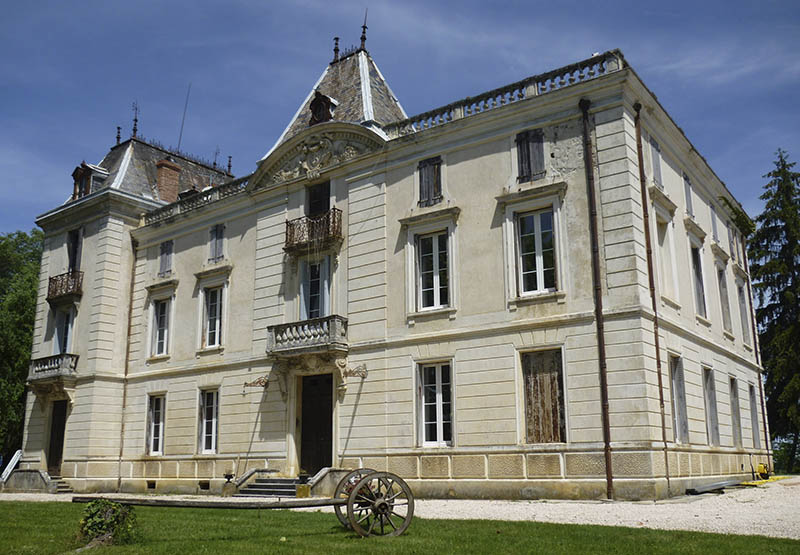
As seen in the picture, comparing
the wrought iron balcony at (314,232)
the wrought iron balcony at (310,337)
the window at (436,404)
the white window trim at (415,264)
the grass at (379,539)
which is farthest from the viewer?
the wrought iron balcony at (314,232)

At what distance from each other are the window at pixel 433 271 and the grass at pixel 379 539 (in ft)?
26.6

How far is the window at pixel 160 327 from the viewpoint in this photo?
2689 centimetres

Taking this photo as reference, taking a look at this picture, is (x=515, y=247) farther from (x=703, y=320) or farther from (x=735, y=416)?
(x=735, y=416)

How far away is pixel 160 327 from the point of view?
89.5 feet

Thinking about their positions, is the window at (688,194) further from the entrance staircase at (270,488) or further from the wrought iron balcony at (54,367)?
the wrought iron balcony at (54,367)

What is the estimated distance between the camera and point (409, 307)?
20.1 metres

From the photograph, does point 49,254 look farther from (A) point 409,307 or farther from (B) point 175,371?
(A) point 409,307

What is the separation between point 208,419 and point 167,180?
11.7 m

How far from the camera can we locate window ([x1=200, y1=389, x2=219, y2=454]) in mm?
24125

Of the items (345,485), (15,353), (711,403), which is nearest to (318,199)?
(711,403)

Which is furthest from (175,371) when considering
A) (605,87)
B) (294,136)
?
(605,87)

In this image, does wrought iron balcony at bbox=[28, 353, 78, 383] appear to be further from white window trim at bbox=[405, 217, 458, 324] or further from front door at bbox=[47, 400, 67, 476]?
white window trim at bbox=[405, 217, 458, 324]

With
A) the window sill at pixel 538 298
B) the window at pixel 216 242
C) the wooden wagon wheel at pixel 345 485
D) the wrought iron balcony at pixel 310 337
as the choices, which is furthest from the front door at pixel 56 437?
the wooden wagon wheel at pixel 345 485

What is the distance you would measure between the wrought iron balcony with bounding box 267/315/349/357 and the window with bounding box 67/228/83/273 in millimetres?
11337
